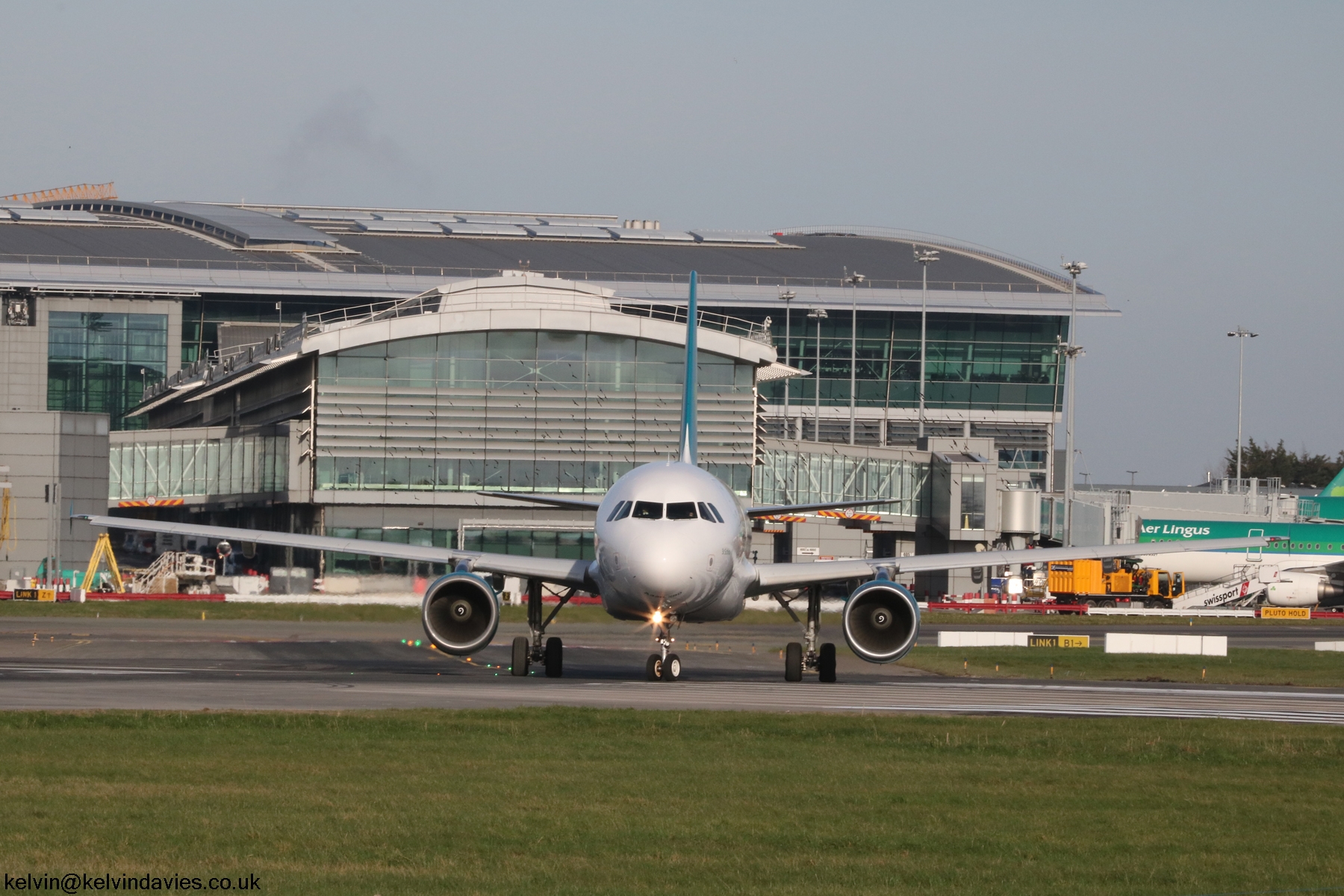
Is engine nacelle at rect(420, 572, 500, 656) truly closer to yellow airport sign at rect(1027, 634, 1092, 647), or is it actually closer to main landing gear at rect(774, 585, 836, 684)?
main landing gear at rect(774, 585, 836, 684)

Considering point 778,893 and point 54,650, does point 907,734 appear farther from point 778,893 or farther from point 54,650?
point 54,650

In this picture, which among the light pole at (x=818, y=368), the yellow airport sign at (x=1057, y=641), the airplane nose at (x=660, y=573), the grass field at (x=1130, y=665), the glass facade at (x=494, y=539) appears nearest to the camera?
the airplane nose at (x=660, y=573)

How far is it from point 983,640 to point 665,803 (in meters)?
38.0

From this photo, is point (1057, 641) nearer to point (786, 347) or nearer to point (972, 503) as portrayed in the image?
point (972, 503)

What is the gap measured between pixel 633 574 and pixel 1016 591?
61.2 m

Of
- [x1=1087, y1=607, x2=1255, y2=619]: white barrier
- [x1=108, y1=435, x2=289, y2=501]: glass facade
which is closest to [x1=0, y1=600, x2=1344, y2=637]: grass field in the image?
[x1=1087, y1=607, x2=1255, y2=619]: white barrier

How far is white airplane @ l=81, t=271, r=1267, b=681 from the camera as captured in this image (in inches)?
1241

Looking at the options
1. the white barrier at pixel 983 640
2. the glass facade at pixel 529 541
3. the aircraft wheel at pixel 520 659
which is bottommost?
the white barrier at pixel 983 640

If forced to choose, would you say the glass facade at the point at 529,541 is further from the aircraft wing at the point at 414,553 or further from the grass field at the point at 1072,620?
the aircraft wing at the point at 414,553

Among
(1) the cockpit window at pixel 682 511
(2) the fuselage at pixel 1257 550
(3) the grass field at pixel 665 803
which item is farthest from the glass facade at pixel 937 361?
(3) the grass field at pixel 665 803

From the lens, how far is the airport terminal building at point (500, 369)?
81750 millimetres

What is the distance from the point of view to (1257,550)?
97562mm

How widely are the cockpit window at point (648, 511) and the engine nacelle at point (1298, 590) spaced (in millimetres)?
73149

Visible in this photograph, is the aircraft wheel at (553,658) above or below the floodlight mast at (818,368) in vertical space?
below
